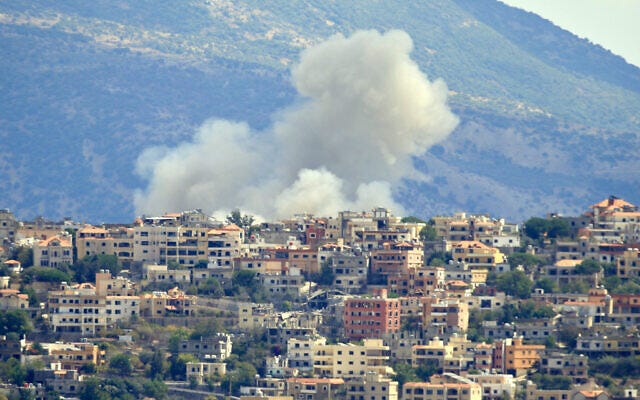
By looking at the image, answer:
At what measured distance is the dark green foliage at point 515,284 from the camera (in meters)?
Result: 113

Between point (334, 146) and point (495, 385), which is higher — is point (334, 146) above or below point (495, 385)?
above

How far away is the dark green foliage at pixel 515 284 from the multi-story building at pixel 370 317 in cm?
627

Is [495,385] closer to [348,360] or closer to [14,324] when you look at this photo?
[348,360]

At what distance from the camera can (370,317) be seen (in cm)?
10800

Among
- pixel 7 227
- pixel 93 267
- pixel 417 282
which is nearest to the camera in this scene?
pixel 417 282

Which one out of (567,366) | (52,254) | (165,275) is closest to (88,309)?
(165,275)

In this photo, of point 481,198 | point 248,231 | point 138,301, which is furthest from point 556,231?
point 481,198

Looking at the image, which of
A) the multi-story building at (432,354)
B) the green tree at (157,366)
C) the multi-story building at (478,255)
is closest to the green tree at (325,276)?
the multi-story building at (478,255)

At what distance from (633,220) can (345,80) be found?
98.7 feet

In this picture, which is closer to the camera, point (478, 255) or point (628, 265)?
point (628, 265)

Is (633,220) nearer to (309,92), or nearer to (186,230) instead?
(186,230)

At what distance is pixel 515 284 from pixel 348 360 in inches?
472

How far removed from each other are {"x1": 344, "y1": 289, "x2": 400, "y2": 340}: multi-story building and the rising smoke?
30568 mm

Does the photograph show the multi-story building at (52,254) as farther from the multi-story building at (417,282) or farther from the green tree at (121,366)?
the green tree at (121,366)
